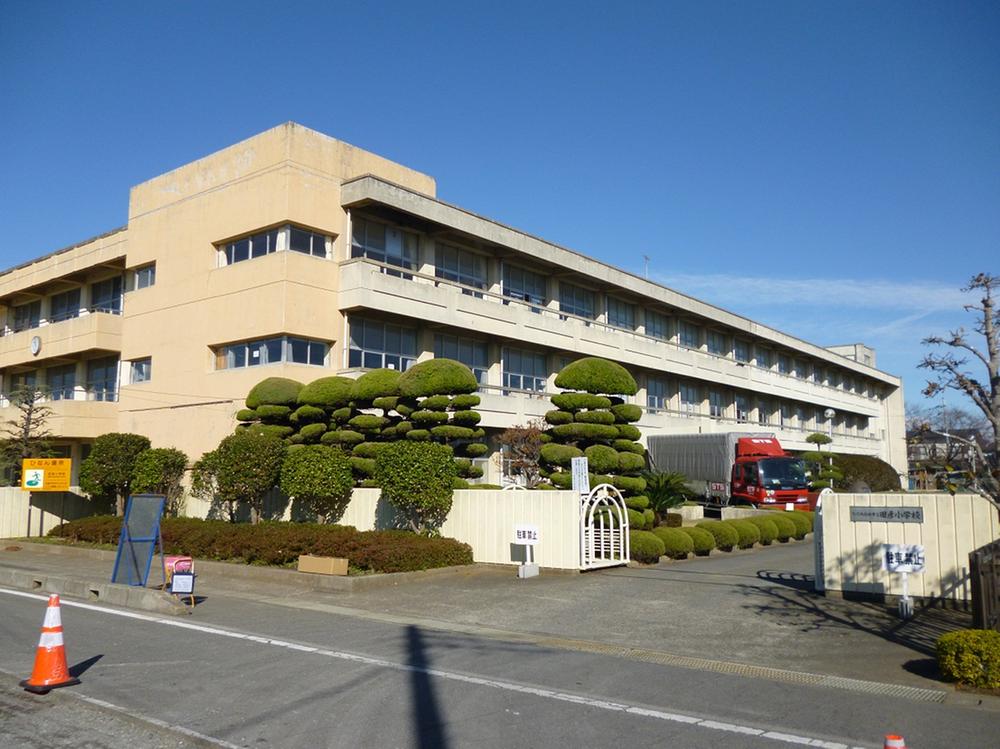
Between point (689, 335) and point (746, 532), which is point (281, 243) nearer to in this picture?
point (746, 532)

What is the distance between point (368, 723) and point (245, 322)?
21994 millimetres

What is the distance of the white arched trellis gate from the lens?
18891mm

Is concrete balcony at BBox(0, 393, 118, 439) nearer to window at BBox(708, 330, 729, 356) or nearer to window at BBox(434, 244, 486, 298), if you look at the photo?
window at BBox(434, 244, 486, 298)

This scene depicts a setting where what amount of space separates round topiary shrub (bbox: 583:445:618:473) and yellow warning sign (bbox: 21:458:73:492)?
17676mm

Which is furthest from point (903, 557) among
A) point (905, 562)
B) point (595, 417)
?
point (595, 417)

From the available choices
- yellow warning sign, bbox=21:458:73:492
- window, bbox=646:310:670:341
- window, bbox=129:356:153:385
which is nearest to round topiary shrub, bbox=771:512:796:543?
window, bbox=646:310:670:341

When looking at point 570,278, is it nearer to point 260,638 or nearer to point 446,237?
point 446,237

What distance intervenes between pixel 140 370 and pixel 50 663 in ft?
86.6

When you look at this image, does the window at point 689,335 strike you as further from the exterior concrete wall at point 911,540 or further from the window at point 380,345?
the exterior concrete wall at point 911,540

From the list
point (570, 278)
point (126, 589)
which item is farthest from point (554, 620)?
point (570, 278)

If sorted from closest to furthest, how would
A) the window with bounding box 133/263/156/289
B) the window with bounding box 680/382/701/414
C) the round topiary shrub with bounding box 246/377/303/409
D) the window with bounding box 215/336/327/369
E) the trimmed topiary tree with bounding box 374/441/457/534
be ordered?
the trimmed topiary tree with bounding box 374/441/457/534 < the round topiary shrub with bounding box 246/377/303/409 < the window with bounding box 215/336/327/369 < the window with bounding box 133/263/156/289 < the window with bounding box 680/382/701/414

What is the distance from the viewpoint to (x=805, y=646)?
11.2m

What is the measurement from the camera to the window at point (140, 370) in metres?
32.6

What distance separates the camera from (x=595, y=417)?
74.2 ft
